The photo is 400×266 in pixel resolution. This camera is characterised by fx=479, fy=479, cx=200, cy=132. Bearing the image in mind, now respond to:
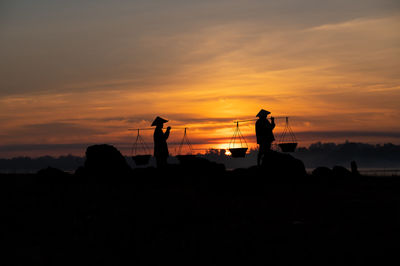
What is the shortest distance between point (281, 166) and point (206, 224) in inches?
448

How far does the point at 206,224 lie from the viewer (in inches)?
476

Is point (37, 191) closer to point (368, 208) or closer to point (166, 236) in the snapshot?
point (166, 236)

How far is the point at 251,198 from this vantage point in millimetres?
16141

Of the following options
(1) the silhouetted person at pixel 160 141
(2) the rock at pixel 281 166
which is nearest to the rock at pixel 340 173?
(2) the rock at pixel 281 166

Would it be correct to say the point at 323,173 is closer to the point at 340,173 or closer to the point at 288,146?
the point at 340,173

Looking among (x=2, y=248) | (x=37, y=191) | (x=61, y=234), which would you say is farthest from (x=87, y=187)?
(x=2, y=248)

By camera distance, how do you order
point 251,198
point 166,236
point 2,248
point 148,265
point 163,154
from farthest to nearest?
point 163,154
point 251,198
point 166,236
point 2,248
point 148,265

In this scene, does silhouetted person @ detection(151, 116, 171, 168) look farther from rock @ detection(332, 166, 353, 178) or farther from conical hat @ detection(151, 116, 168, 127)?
rock @ detection(332, 166, 353, 178)

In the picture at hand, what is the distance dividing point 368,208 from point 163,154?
13.1 m

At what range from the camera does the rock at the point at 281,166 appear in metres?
22.7

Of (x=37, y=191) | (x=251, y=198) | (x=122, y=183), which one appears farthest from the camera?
(x=122, y=183)

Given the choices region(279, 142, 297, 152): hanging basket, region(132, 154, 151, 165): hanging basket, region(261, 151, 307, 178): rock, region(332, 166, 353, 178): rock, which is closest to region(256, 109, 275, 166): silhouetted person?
region(261, 151, 307, 178): rock

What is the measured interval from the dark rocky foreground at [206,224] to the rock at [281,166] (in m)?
2.52

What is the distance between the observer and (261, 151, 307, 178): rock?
22.7 metres
